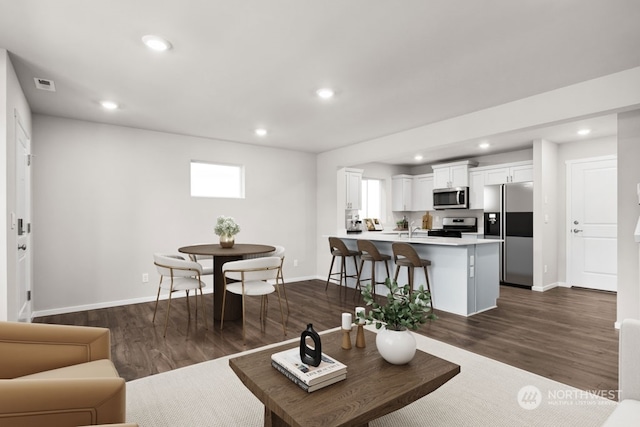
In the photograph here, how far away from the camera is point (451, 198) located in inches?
279

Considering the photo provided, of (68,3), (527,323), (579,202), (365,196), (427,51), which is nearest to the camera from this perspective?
(68,3)

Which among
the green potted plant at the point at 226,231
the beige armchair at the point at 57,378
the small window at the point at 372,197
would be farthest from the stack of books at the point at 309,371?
the small window at the point at 372,197

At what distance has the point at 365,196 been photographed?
26.3 ft

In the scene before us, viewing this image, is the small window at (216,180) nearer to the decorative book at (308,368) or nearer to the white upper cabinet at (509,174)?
the decorative book at (308,368)

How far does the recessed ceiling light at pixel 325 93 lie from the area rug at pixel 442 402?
2.63 meters

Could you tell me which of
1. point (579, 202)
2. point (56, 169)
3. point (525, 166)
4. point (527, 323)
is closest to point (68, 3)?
point (56, 169)

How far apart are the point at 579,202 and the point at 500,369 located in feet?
14.4

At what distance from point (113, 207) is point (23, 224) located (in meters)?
1.28

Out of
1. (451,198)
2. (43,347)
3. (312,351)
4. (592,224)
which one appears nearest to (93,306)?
(43,347)

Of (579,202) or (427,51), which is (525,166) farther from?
(427,51)

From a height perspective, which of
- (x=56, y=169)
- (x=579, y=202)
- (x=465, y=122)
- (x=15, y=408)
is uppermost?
(x=465, y=122)

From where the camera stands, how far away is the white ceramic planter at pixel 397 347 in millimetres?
1797

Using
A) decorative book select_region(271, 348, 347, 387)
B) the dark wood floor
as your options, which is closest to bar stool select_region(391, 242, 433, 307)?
the dark wood floor

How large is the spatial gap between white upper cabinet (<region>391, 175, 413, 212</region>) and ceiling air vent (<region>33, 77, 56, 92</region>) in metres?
6.32
